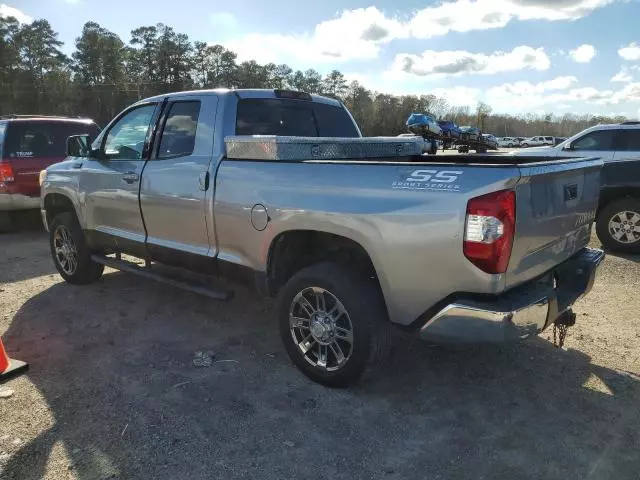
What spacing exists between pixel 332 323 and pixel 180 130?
2.16 m

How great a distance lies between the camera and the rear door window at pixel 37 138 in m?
8.27

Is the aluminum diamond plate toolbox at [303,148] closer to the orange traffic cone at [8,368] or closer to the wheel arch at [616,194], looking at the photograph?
the orange traffic cone at [8,368]

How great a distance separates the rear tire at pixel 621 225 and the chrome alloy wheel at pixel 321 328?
18.9 feet

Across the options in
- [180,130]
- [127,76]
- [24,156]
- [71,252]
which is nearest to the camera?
[180,130]

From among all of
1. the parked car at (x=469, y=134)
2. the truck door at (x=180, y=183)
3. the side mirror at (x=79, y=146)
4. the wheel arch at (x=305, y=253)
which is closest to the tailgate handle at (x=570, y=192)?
the wheel arch at (x=305, y=253)

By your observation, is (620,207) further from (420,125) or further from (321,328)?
(420,125)

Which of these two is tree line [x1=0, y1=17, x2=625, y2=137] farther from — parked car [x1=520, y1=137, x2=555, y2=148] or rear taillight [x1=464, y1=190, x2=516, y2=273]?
rear taillight [x1=464, y1=190, x2=516, y2=273]

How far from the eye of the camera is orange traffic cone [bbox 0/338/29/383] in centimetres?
342

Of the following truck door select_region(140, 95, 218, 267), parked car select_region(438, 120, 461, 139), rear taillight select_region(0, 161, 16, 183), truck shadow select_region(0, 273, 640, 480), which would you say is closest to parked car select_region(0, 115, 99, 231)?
rear taillight select_region(0, 161, 16, 183)

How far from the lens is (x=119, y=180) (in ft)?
15.4

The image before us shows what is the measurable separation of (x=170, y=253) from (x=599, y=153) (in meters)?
7.70

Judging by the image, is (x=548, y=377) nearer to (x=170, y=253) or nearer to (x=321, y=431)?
(x=321, y=431)

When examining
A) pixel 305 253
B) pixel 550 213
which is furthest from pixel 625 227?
pixel 305 253

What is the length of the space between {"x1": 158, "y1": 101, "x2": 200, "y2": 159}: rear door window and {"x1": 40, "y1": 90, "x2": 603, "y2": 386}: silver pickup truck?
1 cm
